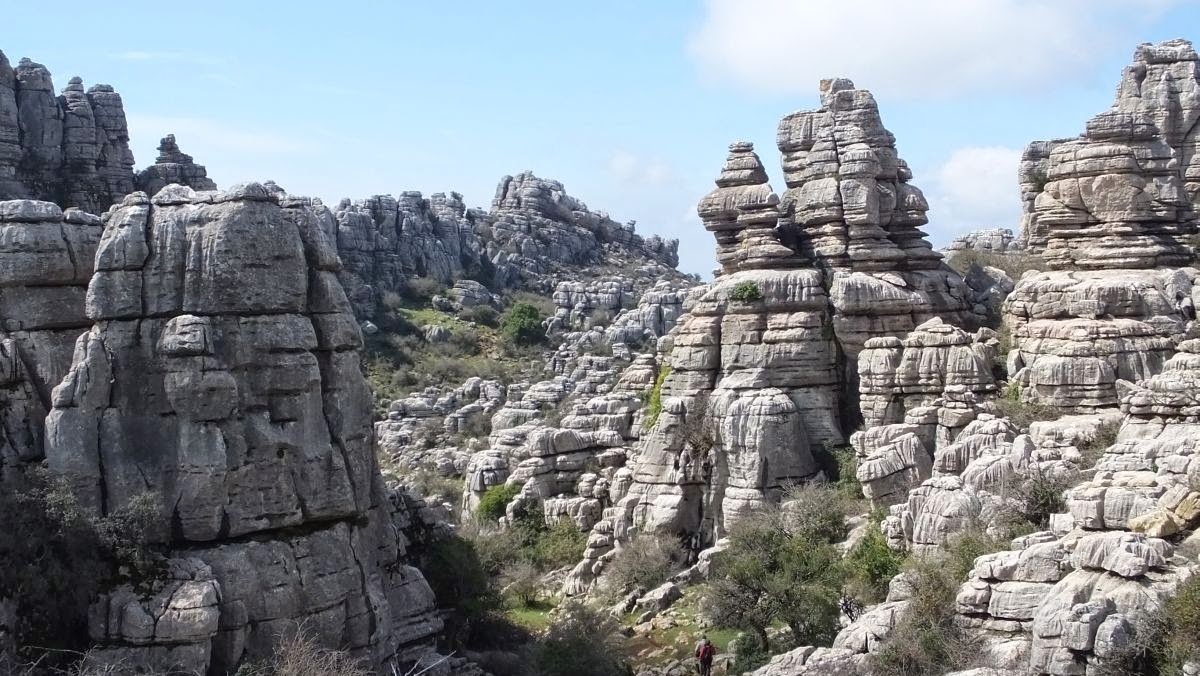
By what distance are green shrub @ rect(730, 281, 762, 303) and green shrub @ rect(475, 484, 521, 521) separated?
8.34 m

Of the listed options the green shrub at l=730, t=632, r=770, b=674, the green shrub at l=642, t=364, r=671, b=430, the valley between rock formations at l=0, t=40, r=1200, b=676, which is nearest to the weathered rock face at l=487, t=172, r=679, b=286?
the valley between rock formations at l=0, t=40, r=1200, b=676

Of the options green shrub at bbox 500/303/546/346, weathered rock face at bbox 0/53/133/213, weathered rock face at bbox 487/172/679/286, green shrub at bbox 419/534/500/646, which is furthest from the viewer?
weathered rock face at bbox 487/172/679/286

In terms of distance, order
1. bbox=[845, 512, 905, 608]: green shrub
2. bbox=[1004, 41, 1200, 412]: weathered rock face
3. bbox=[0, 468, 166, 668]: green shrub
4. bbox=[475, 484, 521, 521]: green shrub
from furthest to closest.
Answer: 1. bbox=[475, 484, 521, 521]: green shrub
2. bbox=[1004, 41, 1200, 412]: weathered rock face
3. bbox=[845, 512, 905, 608]: green shrub
4. bbox=[0, 468, 166, 668]: green shrub

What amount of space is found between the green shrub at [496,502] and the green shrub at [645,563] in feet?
15.7

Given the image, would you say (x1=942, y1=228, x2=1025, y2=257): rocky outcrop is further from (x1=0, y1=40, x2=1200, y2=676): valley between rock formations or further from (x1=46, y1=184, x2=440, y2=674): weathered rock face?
(x1=46, y1=184, x2=440, y2=674): weathered rock face

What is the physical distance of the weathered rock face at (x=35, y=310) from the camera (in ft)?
71.7

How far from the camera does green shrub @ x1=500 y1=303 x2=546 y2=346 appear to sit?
68.9 meters

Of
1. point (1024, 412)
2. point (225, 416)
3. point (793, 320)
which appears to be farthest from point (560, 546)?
point (225, 416)

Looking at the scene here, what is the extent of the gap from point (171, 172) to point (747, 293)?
108 feet

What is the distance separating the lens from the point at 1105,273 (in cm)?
3341

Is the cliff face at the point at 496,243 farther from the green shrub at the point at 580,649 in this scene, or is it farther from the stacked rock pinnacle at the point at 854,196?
the green shrub at the point at 580,649

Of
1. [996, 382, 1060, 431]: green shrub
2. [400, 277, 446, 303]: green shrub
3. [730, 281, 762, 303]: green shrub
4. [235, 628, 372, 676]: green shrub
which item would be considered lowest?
[235, 628, 372, 676]: green shrub

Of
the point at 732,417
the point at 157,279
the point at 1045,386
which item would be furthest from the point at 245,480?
the point at 1045,386

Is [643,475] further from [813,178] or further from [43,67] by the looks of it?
[43,67]
